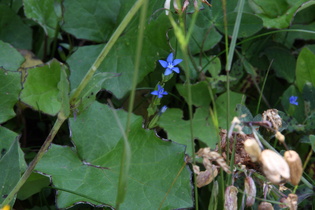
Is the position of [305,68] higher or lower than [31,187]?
higher

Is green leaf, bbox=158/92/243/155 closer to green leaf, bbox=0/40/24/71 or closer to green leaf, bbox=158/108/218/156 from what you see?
green leaf, bbox=158/108/218/156

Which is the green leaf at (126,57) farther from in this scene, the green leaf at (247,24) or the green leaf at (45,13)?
the green leaf at (247,24)

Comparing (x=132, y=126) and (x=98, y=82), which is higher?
(x=98, y=82)

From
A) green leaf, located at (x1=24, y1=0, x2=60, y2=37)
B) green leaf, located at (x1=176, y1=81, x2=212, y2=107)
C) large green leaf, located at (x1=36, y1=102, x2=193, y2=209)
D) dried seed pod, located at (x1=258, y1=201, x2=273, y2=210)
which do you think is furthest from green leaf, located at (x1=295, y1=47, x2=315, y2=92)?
green leaf, located at (x1=24, y1=0, x2=60, y2=37)

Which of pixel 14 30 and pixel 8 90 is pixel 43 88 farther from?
pixel 14 30

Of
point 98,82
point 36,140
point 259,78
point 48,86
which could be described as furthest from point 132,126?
point 259,78

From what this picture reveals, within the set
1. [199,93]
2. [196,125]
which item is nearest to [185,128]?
[196,125]

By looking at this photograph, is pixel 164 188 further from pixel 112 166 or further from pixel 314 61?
pixel 314 61
